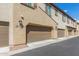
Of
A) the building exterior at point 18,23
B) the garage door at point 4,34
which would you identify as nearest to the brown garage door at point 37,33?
the building exterior at point 18,23

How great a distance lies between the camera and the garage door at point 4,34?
14.0 metres

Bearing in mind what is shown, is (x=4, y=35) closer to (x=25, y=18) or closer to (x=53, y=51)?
(x=25, y=18)

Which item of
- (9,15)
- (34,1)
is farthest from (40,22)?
(9,15)

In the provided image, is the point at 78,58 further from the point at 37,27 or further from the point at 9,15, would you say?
the point at 37,27

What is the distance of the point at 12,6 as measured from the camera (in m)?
14.3

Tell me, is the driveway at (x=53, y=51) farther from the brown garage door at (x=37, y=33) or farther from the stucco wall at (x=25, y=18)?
the brown garage door at (x=37, y=33)

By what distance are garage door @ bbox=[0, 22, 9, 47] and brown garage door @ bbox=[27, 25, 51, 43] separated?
4.53 metres

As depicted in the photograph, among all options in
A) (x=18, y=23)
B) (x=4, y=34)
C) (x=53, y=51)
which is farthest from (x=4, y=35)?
(x=53, y=51)

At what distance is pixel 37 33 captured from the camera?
21672mm

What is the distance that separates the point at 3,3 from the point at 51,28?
1442 centimetres

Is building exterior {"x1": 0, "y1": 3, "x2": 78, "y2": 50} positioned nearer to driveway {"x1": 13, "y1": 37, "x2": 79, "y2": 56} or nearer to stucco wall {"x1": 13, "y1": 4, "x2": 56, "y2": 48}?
stucco wall {"x1": 13, "y1": 4, "x2": 56, "y2": 48}

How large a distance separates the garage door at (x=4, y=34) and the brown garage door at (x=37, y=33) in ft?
14.9

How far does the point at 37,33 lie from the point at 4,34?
7.84 m

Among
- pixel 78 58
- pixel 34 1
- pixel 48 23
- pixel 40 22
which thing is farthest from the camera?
pixel 48 23
